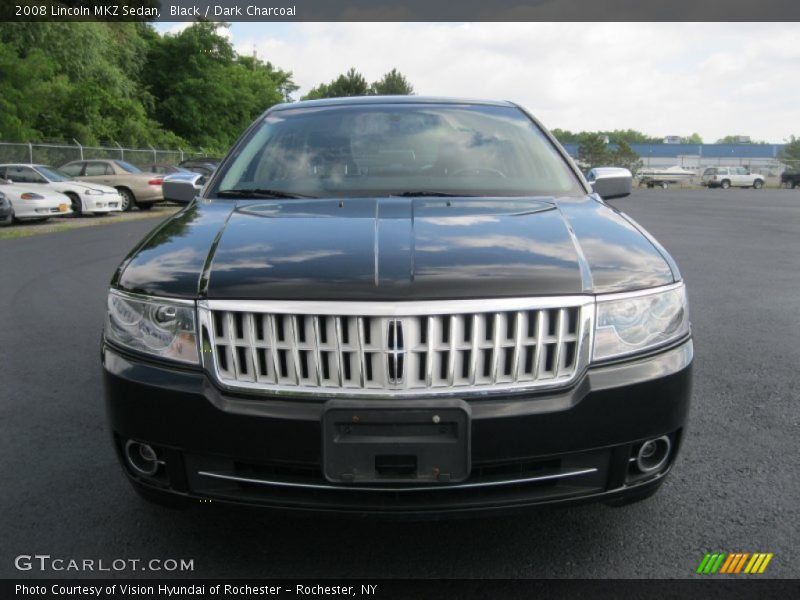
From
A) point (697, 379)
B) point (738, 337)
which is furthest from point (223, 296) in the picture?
point (738, 337)

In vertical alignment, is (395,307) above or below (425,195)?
below

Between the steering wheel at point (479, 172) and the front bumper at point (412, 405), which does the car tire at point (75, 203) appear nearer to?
the steering wheel at point (479, 172)

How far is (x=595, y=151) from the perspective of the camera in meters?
81.2

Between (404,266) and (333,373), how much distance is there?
1.25ft

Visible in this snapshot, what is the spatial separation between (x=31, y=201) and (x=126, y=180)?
5004mm

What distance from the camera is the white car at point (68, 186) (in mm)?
17469

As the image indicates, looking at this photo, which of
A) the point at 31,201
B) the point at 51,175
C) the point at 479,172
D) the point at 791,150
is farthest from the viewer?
the point at 791,150

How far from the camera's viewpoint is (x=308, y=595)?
2305 millimetres

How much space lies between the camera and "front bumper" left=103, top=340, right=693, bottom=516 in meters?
2.12

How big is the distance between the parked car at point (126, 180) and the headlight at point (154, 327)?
63.3ft

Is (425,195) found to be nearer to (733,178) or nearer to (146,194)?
(146,194)

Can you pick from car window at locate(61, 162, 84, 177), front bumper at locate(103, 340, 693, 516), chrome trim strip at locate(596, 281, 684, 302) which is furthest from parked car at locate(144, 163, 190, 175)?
chrome trim strip at locate(596, 281, 684, 302)

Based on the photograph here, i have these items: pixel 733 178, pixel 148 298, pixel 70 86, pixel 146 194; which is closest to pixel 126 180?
pixel 146 194

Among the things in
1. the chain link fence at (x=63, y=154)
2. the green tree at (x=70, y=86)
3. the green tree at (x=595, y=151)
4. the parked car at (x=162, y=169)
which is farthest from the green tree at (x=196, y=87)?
the green tree at (x=595, y=151)
